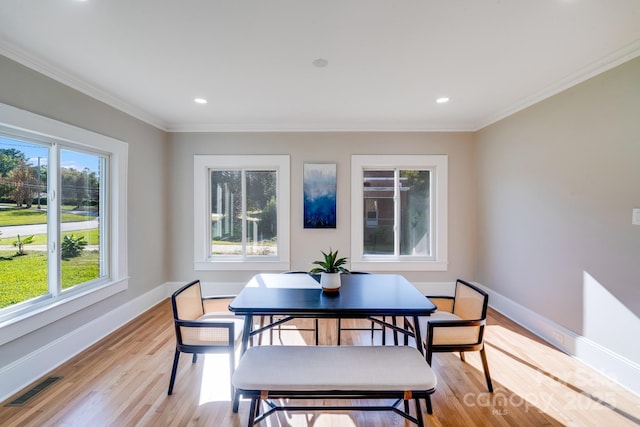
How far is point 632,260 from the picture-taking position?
6.89ft

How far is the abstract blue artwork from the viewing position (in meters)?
4.04

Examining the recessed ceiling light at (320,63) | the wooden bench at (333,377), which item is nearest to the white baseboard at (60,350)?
the wooden bench at (333,377)

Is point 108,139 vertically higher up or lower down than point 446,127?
lower down

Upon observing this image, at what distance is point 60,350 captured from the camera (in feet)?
7.94

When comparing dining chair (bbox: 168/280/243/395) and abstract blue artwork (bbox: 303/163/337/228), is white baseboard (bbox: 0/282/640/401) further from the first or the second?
abstract blue artwork (bbox: 303/163/337/228)

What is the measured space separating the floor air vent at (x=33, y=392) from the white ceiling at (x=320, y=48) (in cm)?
255

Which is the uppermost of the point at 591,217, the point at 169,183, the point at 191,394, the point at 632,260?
the point at 169,183

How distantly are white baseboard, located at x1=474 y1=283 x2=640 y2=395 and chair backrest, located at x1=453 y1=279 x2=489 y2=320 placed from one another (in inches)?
46.7

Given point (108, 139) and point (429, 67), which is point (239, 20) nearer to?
point (429, 67)

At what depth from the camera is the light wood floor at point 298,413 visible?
1798mm

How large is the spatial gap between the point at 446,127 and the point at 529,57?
1816 millimetres

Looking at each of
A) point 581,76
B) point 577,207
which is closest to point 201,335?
point 577,207

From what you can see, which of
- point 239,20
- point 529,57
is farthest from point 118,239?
point 529,57

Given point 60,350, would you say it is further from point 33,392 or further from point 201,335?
point 201,335
